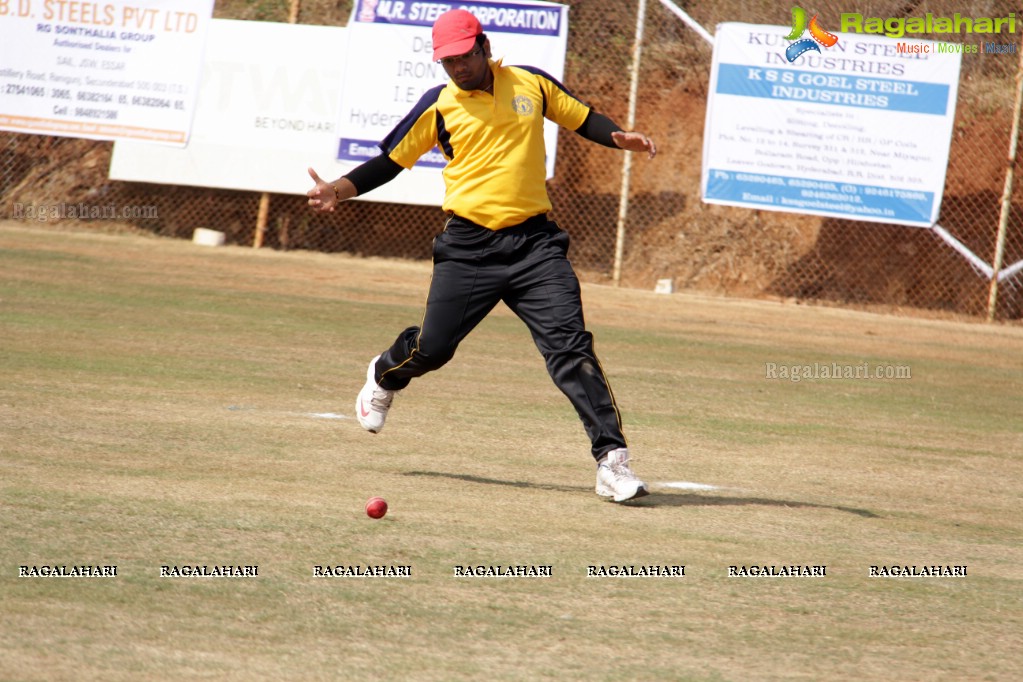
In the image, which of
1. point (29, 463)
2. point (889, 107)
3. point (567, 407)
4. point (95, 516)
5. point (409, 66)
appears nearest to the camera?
point (95, 516)

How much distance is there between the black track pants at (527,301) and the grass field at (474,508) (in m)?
0.50

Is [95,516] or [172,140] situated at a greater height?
[172,140]

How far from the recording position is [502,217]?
257 inches

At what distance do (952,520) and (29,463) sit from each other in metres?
4.34

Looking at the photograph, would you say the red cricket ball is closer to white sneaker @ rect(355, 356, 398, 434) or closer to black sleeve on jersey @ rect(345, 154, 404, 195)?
white sneaker @ rect(355, 356, 398, 434)

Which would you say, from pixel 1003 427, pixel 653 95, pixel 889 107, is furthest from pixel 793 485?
pixel 653 95

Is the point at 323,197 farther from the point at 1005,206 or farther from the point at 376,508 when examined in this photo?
the point at 1005,206

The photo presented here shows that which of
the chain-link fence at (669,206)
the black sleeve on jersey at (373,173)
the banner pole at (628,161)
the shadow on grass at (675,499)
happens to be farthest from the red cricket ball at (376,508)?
the chain-link fence at (669,206)

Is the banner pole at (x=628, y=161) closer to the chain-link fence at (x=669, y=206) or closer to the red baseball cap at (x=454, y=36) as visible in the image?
the chain-link fence at (x=669, y=206)

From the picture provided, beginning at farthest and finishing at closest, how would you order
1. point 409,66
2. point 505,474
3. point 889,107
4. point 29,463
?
point 409,66
point 889,107
point 505,474
point 29,463

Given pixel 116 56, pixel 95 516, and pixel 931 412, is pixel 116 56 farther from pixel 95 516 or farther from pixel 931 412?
pixel 95 516

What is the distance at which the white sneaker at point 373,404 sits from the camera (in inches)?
273

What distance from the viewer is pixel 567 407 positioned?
9211 millimetres

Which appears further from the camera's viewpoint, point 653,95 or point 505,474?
point 653,95
